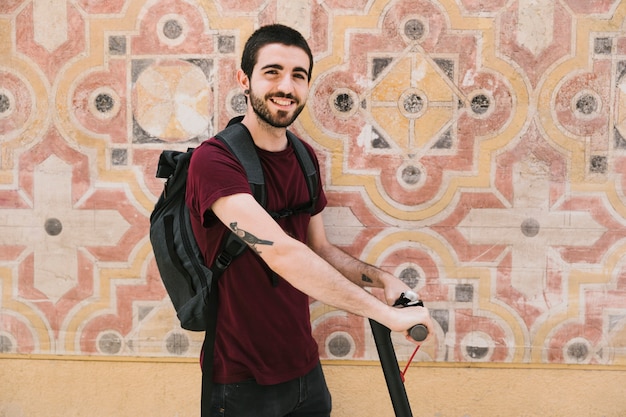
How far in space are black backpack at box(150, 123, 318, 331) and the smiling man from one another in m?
0.02

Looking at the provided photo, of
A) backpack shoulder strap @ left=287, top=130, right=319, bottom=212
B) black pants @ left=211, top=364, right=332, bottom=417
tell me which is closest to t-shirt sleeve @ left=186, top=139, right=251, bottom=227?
backpack shoulder strap @ left=287, top=130, right=319, bottom=212

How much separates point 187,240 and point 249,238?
0.71ft

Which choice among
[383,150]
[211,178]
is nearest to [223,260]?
[211,178]

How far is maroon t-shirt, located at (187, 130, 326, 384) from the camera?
138 cm

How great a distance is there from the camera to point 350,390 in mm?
1981

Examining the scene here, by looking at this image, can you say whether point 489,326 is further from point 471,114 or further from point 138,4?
point 138,4

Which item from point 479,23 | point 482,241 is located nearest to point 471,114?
point 479,23

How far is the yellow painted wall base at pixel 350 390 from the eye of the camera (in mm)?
1947

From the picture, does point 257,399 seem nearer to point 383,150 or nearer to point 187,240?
point 187,240

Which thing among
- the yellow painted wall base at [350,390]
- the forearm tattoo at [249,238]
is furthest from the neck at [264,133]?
the yellow painted wall base at [350,390]

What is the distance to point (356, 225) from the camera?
6.39ft

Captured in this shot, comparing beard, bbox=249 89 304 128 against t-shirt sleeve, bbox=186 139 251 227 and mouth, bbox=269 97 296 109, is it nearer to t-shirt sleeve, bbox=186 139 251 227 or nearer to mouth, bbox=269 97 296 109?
mouth, bbox=269 97 296 109

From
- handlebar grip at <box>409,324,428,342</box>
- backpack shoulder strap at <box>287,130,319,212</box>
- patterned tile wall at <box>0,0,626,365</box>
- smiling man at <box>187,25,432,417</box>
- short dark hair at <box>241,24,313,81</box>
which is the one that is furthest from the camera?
patterned tile wall at <box>0,0,626,365</box>

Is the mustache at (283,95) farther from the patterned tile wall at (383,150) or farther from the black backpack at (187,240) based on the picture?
the patterned tile wall at (383,150)
